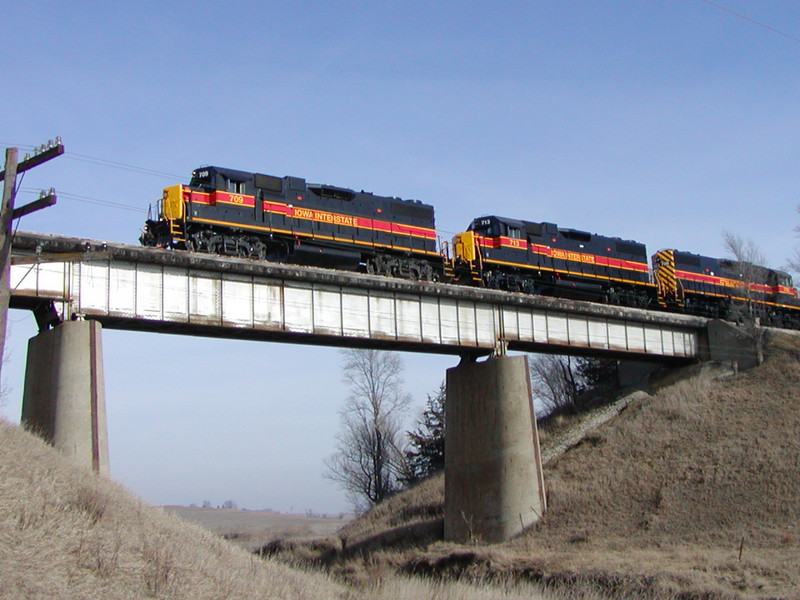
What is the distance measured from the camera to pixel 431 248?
134ft

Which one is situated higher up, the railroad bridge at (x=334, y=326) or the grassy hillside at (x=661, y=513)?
the railroad bridge at (x=334, y=326)

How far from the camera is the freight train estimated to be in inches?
1348

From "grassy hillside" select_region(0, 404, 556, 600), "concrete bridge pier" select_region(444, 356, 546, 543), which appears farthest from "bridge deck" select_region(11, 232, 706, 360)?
"grassy hillside" select_region(0, 404, 556, 600)

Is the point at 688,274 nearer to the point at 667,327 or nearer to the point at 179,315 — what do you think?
the point at 667,327

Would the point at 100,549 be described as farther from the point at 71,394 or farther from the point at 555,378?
the point at 555,378

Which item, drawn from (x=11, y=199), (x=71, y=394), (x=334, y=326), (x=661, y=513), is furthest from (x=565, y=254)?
(x=11, y=199)

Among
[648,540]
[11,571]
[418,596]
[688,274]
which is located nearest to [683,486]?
[648,540]

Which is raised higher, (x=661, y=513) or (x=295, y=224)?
(x=295, y=224)

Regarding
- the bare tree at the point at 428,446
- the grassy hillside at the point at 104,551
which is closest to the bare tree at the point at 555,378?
the bare tree at the point at 428,446

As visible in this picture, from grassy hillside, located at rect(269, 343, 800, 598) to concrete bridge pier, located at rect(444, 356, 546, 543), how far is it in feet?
3.06

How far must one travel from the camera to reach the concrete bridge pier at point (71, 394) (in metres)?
23.5

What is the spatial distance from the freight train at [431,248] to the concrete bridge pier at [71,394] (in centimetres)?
865

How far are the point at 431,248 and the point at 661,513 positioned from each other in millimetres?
15797

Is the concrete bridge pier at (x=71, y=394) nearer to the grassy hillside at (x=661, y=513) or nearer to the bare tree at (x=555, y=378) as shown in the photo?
the grassy hillside at (x=661, y=513)
